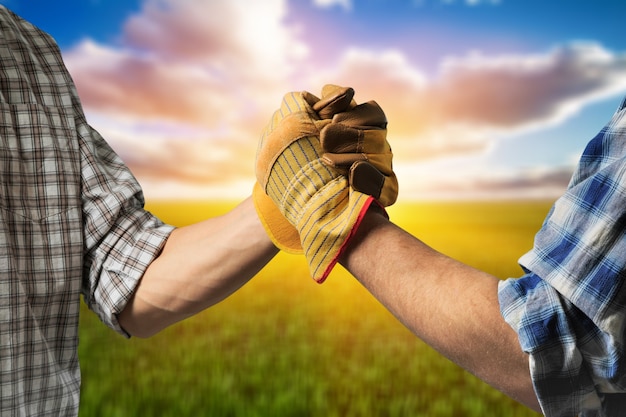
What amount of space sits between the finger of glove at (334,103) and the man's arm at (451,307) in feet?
0.97

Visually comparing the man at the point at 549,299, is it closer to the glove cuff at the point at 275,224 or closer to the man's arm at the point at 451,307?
the man's arm at the point at 451,307

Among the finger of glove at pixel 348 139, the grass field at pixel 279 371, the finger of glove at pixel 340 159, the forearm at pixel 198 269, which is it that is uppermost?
the finger of glove at pixel 348 139

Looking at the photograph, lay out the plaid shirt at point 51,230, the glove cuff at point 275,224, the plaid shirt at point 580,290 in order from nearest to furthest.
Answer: the plaid shirt at point 580,290, the glove cuff at point 275,224, the plaid shirt at point 51,230

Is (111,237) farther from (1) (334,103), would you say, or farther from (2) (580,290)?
(2) (580,290)

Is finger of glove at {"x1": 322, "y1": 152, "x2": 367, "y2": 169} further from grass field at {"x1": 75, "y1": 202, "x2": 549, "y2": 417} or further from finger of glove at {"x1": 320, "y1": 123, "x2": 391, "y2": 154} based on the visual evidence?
grass field at {"x1": 75, "y1": 202, "x2": 549, "y2": 417}

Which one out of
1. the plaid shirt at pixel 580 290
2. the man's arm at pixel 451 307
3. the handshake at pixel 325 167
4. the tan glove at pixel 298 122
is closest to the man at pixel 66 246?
the tan glove at pixel 298 122

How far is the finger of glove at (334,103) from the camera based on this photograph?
3.72 ft

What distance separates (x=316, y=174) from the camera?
1084 millimetres

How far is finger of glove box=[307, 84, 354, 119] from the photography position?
3.72 ft

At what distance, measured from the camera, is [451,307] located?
2.80 ft

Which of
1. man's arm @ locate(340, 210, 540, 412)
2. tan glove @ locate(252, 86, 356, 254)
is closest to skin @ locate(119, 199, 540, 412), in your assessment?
man's arm @ locate(340, 210, 540, 412)

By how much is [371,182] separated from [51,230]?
77 cm

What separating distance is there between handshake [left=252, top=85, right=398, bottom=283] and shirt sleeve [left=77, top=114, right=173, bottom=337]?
42 cm

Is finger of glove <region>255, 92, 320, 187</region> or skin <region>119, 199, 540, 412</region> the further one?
finger of glove <region>255, 92, 320, 187</region>
